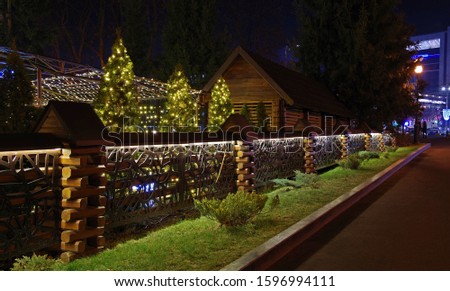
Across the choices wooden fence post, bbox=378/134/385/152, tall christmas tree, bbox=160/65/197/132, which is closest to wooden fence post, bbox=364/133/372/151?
wooden fence post, bbox=378/134/385/152

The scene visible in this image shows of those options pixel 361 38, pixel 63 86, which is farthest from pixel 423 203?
pixel 361 38

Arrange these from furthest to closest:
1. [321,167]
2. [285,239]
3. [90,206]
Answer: [321,167] → [285,239] → [90,206]

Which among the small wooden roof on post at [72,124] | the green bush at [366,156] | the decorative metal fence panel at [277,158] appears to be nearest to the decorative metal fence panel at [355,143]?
the green bush at [366,156]

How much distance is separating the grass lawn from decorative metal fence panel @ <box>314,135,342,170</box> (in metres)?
8.22

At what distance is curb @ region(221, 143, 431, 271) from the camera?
5.64m

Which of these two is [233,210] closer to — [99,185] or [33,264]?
[99,185]

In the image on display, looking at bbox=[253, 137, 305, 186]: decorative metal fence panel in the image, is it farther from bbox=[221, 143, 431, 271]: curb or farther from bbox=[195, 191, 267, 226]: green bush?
bbox=[195, 191, 267, 226]: green bush

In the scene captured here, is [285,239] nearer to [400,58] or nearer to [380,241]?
[380,241]

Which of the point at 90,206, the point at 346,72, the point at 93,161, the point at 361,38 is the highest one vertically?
the point at 361,38

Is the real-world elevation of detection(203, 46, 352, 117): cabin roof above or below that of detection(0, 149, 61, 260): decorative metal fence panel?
above

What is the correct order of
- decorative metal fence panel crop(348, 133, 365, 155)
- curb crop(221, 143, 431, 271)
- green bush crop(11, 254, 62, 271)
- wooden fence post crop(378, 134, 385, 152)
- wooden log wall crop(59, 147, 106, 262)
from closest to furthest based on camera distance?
green bush crop(11, 254, 62, 271), curb crop(221, 143, 431, 271), wooden log wall crop(59, 147, 106, 262), decorative metal fence panel crop(348, 133, 365, 155), wooden fence post crop(378, 134, 385, 152)

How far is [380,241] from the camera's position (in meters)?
7.20

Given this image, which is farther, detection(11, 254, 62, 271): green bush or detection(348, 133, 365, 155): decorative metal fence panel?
detection(348, 133, 365, 155): decorative metal fence panel
